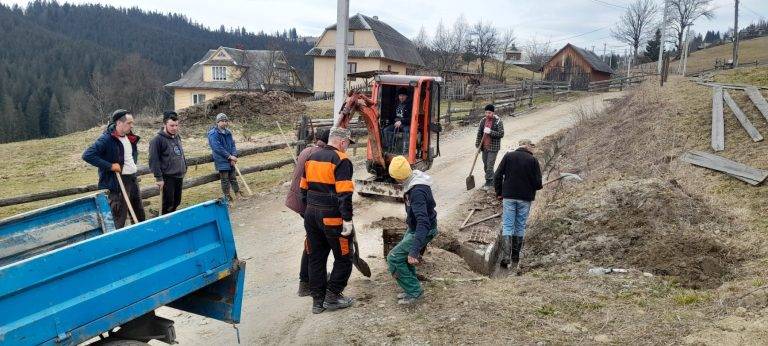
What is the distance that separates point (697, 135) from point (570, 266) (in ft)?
19.6

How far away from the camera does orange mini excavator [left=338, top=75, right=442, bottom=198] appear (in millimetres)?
9295

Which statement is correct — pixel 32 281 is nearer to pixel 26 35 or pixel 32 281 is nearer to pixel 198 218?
pixel 198 218

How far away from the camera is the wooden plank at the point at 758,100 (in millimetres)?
10124

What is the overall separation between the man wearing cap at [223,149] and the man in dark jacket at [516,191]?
519 cm

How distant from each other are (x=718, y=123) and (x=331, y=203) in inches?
339

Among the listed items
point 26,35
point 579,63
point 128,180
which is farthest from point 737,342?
point 26,35

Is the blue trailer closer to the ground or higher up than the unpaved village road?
higher up

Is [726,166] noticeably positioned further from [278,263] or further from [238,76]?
[238,76]

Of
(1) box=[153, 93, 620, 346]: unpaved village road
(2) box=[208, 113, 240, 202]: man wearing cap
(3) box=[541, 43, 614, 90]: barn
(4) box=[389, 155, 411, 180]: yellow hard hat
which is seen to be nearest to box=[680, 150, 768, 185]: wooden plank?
(1) box=[153, 93, 620, 346]: unpaved village road

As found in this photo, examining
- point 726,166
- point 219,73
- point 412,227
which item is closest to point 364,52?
point 219,73

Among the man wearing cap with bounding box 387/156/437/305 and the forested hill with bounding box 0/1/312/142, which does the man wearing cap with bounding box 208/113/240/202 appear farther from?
the forested hill with bounding box 0/1/312/142

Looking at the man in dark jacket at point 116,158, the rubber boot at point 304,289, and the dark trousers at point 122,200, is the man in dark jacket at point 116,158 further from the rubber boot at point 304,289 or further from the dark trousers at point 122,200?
the rubber boot at point 304,289

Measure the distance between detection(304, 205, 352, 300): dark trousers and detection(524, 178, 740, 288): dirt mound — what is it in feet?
8.81

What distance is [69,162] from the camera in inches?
733
